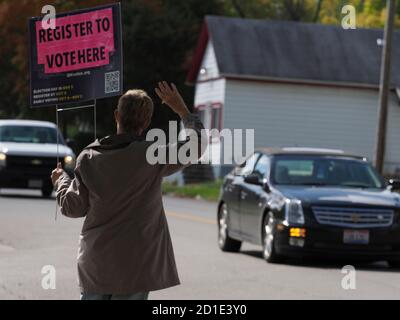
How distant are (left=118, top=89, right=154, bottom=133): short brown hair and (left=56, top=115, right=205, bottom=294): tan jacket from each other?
81mm

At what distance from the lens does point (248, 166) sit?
61.2 feet

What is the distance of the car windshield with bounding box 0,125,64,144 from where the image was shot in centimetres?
3192

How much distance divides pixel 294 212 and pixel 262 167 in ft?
6.31

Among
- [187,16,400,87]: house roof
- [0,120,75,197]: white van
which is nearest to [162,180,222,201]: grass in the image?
[187,16,400,87]: house roof

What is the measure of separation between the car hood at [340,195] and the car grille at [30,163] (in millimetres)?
14711

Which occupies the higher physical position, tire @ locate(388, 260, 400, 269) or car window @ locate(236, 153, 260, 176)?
car window @ locate(236, 153, 260, 176)

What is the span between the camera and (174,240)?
64.5 feet

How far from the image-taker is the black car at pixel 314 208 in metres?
15.8

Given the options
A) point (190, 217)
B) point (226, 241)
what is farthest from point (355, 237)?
point (190, 217)

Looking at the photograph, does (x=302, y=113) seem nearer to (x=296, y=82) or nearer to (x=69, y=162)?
(x=296, y=82)

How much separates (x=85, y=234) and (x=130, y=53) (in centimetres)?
5080

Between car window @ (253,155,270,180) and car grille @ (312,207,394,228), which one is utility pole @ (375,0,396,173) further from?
car grille @ (312,207,394,228)

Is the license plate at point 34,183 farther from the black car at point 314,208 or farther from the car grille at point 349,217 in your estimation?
the car grille at point 349,217


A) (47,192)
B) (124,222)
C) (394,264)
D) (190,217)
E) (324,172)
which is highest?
(124,222)
